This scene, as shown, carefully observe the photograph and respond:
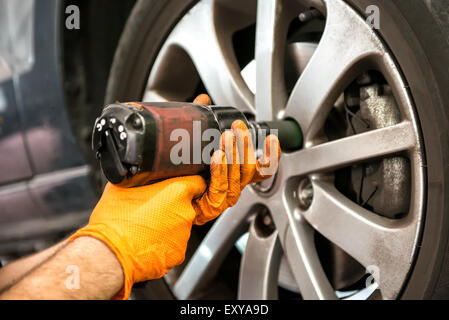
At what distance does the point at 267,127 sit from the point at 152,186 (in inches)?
10.9

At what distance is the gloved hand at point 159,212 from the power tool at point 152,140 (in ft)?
0.08

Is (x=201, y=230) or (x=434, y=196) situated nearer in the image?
(x=434, y=196)

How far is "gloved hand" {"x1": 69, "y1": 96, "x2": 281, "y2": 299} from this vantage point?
2.52 feet

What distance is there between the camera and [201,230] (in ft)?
4.75

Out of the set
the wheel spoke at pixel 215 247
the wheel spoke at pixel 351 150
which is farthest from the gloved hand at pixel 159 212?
the wheel spoke at pixel 215 247

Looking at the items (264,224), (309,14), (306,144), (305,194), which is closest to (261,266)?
(264,224)

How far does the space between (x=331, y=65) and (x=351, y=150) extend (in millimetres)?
175

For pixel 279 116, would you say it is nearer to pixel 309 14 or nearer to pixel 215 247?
pixel 309 14

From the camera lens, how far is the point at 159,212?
78 cm

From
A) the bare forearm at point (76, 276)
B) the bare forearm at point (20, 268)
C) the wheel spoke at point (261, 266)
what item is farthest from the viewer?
the wheel spoke at point (261, 266)

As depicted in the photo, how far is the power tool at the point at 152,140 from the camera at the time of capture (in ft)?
2.34

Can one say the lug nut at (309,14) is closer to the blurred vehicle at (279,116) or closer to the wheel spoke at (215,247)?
the blurred vehicle at (279,116)
